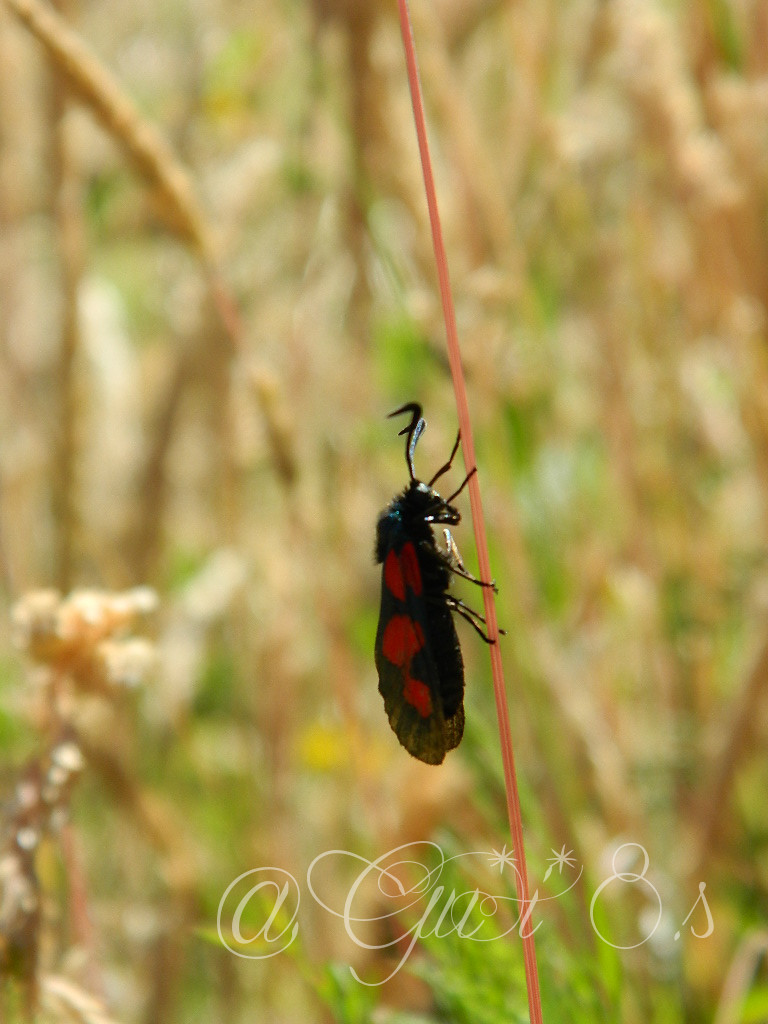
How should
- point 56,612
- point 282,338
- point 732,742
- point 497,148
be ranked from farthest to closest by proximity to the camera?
point 497,148, point 282,338, point 732,742, point 56,612

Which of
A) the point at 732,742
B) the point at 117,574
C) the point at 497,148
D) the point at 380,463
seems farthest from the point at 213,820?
the point at 497,148

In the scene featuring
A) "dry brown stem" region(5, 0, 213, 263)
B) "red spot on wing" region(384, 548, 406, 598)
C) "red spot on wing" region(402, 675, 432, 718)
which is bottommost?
"red spot on wing" region(402, 675, 432, 718)

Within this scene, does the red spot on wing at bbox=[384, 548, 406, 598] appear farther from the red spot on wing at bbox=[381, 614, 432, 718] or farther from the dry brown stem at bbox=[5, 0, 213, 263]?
the dry brown stem at bbox=[5, 0, 213, 263]

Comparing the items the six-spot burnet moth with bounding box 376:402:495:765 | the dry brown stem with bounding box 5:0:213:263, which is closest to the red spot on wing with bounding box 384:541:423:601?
the six-spot burnet moth with bounding box 376:402:495:765

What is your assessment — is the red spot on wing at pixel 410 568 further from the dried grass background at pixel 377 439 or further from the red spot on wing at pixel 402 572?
the dried grass background at pixel 377 439

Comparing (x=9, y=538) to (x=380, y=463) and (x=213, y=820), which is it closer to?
(x=213, y=820)

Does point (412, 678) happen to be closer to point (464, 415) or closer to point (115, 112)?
point (464, 415)
